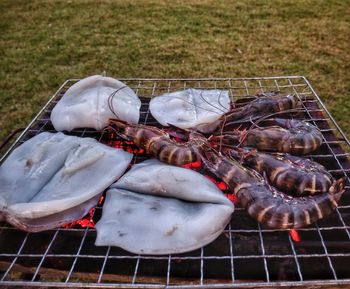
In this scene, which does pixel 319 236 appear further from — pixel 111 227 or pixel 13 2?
pixel 13 2

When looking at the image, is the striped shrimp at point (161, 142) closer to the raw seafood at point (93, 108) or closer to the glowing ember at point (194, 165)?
the glowing ember at point (194, 165)

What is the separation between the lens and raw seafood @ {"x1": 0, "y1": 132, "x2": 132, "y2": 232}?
2.94 m

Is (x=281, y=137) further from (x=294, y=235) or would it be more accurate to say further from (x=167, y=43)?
(x=167, y=43)

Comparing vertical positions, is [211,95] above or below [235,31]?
above

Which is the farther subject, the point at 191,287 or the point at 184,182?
the point at 184,182

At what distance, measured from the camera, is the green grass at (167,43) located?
23.8 ft

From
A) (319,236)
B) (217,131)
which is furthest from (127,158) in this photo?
(319,236)

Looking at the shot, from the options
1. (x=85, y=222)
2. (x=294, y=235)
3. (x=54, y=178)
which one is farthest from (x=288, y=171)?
(x=54, y=178)

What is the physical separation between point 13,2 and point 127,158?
987 centimetres

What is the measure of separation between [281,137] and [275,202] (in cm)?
95

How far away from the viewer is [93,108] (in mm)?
A: 4012

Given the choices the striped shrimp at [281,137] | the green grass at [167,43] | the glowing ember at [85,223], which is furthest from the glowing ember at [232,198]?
the green grass at [167,43]

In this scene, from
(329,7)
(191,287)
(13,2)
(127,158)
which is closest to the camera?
(191,287)

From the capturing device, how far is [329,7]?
32.8 ft
